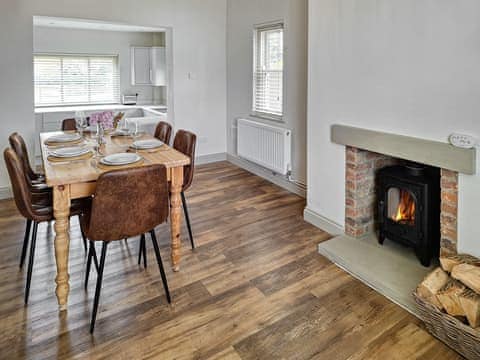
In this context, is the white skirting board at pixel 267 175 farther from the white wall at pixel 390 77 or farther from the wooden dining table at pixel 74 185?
the wooden dining table at pixel 74 185

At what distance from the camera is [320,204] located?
12.6 feet

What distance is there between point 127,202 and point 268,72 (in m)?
3.56

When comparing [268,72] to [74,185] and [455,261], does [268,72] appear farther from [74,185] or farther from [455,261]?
[455,261]

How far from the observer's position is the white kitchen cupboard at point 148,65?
808cm

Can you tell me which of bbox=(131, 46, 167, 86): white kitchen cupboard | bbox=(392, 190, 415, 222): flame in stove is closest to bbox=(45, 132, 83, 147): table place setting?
bbox=(392, 190, 415, 222): flame in stove

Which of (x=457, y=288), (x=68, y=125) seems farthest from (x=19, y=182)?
(x=457, y=288)

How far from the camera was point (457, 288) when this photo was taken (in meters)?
2.24

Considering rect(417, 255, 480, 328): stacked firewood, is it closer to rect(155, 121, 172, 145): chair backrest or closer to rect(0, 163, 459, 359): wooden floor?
rect(0, 163, 459, 359): wooden floor

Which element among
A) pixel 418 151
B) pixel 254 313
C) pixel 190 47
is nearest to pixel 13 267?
pixel 254 313

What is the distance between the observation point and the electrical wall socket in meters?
2.41

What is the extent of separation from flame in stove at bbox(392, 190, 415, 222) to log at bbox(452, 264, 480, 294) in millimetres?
764

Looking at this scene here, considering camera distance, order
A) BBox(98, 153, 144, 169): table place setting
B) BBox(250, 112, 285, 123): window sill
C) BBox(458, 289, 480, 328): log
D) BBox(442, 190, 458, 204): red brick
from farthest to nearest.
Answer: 1. BBox(250, 112, 285, 123): window sill
2. BBox(98, 153, 144, 169): table place setting
3. BBox(442, 190, 458, 204): red brick
4. BBox(458, 289, 480, 328): log

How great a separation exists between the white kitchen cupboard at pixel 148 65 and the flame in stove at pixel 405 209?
241 inches

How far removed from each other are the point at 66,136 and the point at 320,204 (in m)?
2.54
